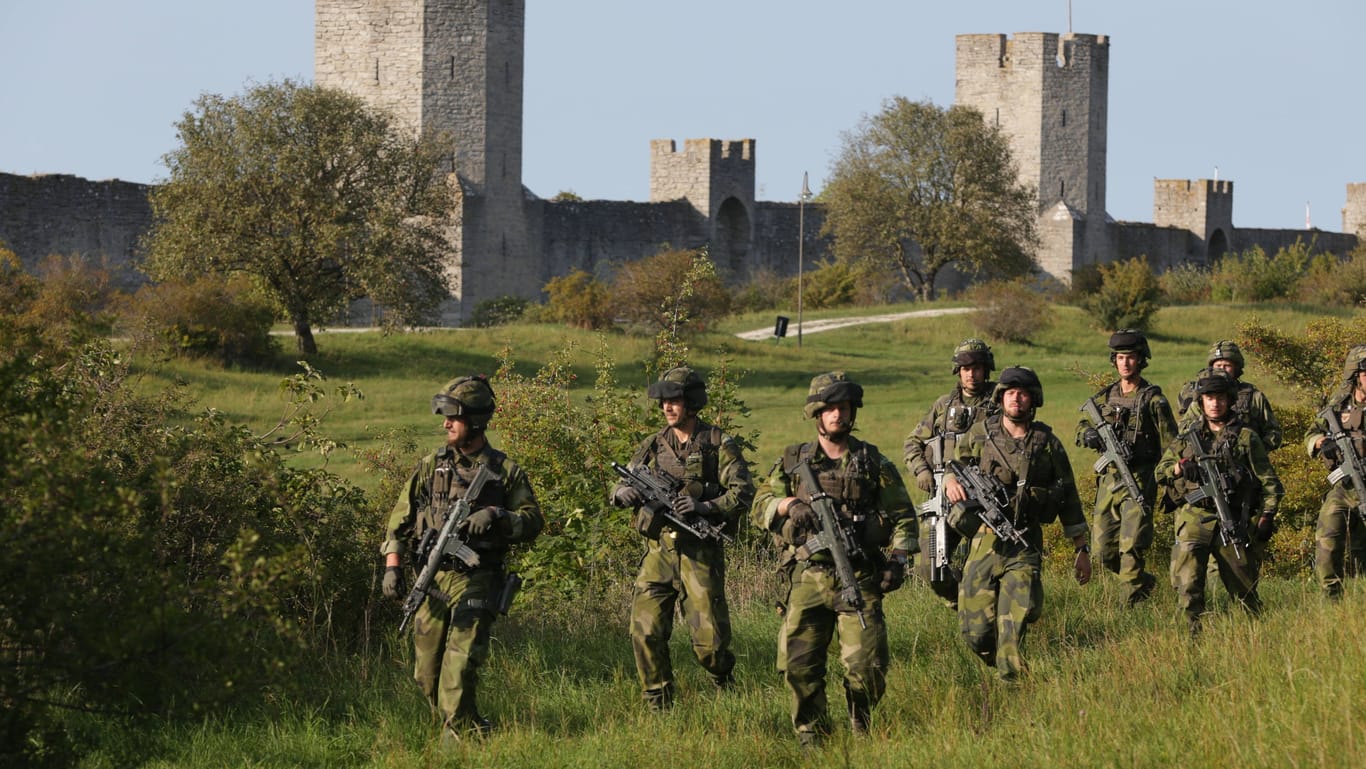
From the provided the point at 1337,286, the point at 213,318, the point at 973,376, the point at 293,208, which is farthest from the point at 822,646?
the point at 1337,286

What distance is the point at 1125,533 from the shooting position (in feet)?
35.7

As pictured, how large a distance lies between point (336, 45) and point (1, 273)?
15.9m

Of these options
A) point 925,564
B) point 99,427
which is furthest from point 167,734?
point 925,564

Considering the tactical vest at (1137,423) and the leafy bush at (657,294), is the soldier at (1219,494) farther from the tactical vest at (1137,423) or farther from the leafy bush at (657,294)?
the leafy bush at (657,294)

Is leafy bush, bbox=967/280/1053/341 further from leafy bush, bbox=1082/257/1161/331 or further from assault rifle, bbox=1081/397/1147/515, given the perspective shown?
assault rifle, bbox=1081/397/1147/515

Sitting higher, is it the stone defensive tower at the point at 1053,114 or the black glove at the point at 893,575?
the stone defensive tower at the point at 1053,114

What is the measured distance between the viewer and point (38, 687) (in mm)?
5785

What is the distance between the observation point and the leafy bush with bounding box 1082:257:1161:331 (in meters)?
39.3

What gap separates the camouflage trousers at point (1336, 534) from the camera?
1077cm

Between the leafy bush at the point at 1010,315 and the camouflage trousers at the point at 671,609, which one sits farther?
the leafy bush at the point at 1010,315

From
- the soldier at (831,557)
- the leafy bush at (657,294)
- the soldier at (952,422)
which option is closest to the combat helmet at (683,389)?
the soldier at (831,557)

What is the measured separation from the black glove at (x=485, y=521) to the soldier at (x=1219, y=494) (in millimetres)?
3944

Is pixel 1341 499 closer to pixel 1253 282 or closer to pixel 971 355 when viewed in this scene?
pixel 971 355

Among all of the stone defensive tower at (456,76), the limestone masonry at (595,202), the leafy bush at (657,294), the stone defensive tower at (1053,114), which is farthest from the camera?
the stone defensive tower at (1053,114)
